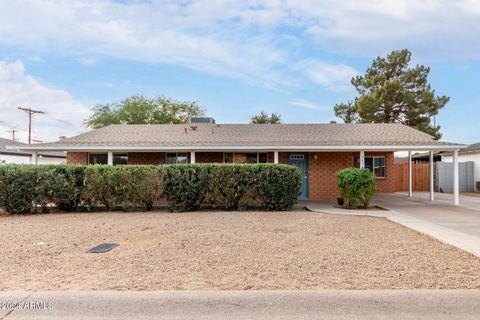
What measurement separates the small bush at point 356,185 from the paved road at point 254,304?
9180 mm

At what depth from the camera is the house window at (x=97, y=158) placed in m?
18.3

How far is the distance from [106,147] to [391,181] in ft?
49.5

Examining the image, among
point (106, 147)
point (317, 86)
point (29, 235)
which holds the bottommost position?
point (29, 235)

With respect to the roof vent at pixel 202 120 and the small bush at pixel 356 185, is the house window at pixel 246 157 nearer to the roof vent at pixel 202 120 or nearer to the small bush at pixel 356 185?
the small bush at pixel 356 185

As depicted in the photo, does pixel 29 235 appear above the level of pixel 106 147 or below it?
below

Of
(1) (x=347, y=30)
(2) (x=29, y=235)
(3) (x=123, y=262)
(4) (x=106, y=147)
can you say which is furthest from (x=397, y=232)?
(4) (x=106, y=147)

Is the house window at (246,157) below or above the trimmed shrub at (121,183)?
above

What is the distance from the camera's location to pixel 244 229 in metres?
9.45

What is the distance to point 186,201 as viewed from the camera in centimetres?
1329

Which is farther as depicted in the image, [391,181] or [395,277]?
[391,181]

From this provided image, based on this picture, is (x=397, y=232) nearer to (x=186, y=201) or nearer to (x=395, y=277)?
(x=395, y=277)

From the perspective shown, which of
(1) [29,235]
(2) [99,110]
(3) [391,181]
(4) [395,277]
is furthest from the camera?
(2) [99,110]

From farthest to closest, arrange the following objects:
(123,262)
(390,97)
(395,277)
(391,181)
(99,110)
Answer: (99,110)
(390,97)
(391,181)
(123,262)
(395,277)

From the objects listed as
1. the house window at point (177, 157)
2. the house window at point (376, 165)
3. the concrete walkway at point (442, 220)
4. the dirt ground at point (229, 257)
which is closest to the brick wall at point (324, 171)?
the house window at point (376, 165)
